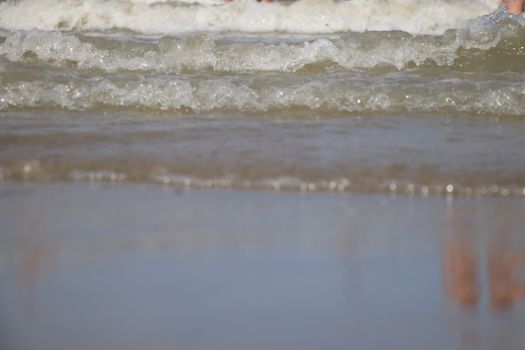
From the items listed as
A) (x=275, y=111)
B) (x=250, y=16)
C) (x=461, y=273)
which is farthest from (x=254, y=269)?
(x=250, y=16)

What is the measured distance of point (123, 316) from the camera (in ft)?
9.41

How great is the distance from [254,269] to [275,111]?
2.47m

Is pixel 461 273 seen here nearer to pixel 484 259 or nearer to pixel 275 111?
pixel 484 259

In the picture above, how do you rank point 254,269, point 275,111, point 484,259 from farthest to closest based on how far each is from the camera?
point 275,111
point 484,259
point 254,269

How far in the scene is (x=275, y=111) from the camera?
5652 millimetres

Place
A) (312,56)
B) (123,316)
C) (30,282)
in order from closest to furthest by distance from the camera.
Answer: (123,316) < (30,282) < (312,56)

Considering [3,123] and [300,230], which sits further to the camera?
[3,123]

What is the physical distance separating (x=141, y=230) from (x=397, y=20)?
258 inches

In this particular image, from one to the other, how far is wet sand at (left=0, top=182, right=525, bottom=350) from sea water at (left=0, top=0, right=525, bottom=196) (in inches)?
6.6

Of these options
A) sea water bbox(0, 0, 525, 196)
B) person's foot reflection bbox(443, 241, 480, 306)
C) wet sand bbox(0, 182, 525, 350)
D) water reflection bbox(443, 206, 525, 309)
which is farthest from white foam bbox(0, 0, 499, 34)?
person's foot reflection bbox(443, 241, 480, 306)

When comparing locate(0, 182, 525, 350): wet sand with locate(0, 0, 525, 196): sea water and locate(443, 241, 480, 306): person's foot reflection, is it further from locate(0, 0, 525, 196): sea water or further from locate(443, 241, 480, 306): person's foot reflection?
locate(0, 0, 525, 196): sea water

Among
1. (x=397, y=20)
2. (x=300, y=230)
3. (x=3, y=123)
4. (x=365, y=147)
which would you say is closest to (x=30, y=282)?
(x=300, y=230)

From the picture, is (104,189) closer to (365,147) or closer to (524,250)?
(365,147)

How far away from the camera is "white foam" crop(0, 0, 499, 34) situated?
384 inches
